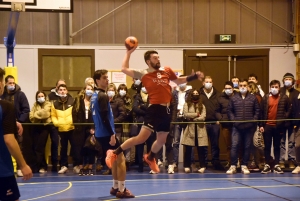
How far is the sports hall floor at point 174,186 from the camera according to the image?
9.06 meters

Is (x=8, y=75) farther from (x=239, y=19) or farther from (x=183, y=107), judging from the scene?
(x=239, y=19)

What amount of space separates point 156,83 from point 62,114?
476cm

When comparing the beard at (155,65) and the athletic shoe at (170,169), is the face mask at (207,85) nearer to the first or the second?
the athletic shoe at (170,169)

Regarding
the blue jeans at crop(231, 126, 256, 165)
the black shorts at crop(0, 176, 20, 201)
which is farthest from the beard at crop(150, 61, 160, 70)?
the blue jeans at crop(231, 126, 256, 165)

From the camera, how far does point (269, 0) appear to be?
1588 centimetres

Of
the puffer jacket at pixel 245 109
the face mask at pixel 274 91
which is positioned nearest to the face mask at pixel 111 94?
the puffer jacket at pixel 245 109

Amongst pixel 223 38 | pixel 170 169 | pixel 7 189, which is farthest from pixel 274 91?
pixel 7 189

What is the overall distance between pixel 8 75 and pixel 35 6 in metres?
1.95

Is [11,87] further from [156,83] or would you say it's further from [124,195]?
[156,83]

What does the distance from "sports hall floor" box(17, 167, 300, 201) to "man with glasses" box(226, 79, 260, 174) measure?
1.68 ft

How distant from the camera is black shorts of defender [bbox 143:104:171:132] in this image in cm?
871

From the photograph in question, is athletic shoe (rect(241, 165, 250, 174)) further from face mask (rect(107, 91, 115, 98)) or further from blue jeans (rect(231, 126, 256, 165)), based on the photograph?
face mask (rect(107, 91, 115, 98))

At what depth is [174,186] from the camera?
10.4 metres

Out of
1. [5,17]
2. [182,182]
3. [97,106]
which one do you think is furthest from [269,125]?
[5,17]
